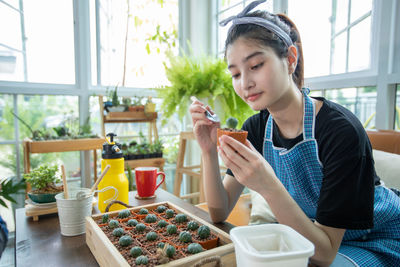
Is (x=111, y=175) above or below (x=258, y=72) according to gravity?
below

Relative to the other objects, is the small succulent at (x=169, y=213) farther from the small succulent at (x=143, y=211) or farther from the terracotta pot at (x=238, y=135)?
the terracotta pot at (x=238, y=135)

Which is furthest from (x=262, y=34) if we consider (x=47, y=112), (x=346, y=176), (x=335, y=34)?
(x=47, y=112)

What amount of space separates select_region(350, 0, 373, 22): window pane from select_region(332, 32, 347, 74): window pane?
5.1 inches

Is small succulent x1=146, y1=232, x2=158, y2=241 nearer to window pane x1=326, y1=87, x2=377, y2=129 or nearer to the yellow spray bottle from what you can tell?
the yellow spray bottle

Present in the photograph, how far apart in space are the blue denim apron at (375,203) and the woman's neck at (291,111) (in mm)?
42

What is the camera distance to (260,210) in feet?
4.91

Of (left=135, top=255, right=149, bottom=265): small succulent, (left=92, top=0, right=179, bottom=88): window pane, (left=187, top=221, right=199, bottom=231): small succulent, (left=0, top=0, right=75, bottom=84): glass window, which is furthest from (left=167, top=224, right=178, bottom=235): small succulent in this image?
(left=0, top=0, right=75, bottom=84): glass window

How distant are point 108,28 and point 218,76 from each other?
155 cm

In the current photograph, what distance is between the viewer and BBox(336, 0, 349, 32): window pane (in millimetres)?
1889

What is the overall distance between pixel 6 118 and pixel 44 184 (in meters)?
1.87

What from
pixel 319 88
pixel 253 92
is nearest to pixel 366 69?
pixel 319 88

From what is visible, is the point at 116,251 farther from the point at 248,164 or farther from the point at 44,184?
the point at 44,184

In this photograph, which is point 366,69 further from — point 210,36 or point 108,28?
point 108,28

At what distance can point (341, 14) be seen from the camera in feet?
6.31
